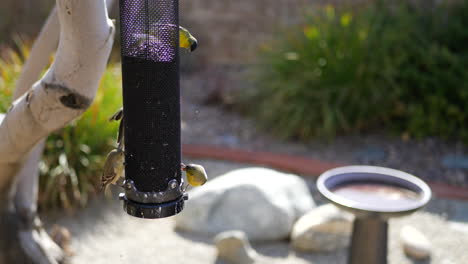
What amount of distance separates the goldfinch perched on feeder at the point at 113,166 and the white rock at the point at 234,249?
1.97 meters

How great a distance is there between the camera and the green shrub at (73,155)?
4848 millimetres

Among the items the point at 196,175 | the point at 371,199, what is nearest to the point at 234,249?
the point at 371,199

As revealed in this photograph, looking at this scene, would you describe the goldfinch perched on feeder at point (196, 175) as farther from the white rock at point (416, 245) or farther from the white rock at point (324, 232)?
the white rock at point (416, 245)

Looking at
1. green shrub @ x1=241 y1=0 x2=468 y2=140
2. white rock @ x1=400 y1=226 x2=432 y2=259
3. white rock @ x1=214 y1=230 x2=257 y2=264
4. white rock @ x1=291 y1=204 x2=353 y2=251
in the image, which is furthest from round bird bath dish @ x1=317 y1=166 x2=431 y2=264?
green shrub @ x1=241 y1=0 x2=468 y2=140

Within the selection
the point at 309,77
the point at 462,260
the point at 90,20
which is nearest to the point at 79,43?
the point at 90,20

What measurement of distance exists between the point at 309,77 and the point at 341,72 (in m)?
0.34

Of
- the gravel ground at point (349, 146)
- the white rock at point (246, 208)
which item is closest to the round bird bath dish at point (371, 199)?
the white rock at point (246, 208)

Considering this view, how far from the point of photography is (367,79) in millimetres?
6504

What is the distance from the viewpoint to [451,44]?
6.87m

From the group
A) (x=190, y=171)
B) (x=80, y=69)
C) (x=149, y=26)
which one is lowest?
(x=190, y=171)

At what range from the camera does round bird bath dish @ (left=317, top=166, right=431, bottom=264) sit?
3406 mm

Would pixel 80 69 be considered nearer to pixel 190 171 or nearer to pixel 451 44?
pixel 190 171

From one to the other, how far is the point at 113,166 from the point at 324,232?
250 cm

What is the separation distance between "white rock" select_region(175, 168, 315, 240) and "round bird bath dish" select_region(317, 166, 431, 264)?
859 mm
